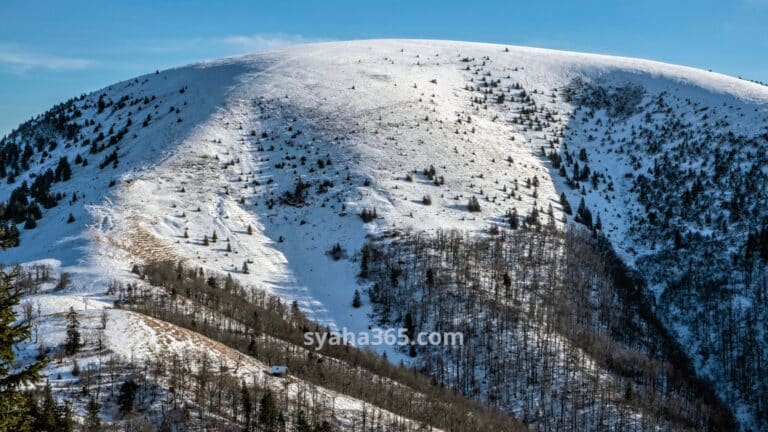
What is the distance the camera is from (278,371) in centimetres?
5112

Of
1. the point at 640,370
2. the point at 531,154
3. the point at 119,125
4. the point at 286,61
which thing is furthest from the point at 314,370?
the point at 286,61

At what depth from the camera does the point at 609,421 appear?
53.2 m

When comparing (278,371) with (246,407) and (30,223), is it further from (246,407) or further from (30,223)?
(30,223)

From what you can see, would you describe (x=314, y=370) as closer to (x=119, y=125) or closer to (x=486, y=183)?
(x=486, y=183)

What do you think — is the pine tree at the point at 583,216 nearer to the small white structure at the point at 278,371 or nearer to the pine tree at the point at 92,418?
the small white structure at the point at 278,371

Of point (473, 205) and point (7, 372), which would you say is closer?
point (7, 372)

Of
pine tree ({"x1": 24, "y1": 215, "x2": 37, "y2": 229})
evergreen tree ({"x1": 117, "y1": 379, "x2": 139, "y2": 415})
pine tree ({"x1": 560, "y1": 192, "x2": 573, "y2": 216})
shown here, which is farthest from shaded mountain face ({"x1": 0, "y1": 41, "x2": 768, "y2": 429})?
evergreen tree ({"x1": 117, "y1": 379, "x2": 139, "y2": 415})

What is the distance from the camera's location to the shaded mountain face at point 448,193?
210ft

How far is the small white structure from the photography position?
51.1 metres

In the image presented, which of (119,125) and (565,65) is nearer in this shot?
(119,125)

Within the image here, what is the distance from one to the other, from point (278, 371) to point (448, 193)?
135 ft

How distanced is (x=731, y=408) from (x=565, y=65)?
9201 cm

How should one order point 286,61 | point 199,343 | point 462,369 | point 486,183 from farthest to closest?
point 286,61 → point 486,183 → point 462,369 → point 199,343

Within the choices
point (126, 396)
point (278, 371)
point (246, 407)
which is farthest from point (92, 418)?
point (278, 371)
